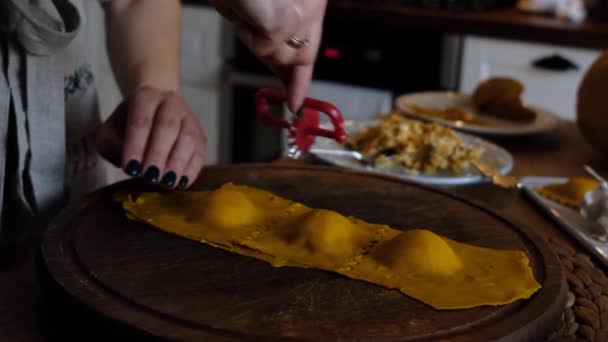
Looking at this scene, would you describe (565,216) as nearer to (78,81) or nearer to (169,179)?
(169,179)

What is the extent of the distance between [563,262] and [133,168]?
417mm

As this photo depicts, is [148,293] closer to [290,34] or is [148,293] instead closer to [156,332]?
[156,332]

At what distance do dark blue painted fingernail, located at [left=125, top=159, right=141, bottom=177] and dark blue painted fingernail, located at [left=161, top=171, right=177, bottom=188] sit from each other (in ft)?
0.08

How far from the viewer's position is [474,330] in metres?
0.51

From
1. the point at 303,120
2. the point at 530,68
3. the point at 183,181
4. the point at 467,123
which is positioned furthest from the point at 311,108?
the point at 530,68

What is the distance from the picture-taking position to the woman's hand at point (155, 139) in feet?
2.21

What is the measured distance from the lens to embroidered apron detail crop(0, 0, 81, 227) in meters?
0.65

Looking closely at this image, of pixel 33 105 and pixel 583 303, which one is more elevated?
pixel 33 105

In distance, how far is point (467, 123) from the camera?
1.21m

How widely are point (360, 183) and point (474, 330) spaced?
32cm

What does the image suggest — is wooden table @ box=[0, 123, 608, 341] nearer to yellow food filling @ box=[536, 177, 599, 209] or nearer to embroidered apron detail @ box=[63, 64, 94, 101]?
yellow food filling @ box=[536, 177, 599, 209]

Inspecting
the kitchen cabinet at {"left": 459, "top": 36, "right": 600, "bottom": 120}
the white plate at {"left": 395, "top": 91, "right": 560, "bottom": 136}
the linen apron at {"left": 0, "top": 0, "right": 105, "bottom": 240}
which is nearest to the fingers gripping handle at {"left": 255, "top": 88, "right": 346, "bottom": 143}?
the linen apron at {"left": 0, "top": 0, "right": 105, "bottom": 240}

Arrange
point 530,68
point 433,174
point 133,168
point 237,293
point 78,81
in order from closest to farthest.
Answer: point 237,293
point 133,168
point 78,81
point 433,174
point 530,68

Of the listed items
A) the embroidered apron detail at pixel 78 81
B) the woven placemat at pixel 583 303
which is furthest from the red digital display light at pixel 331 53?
the woven placemat at pixel 583 303
